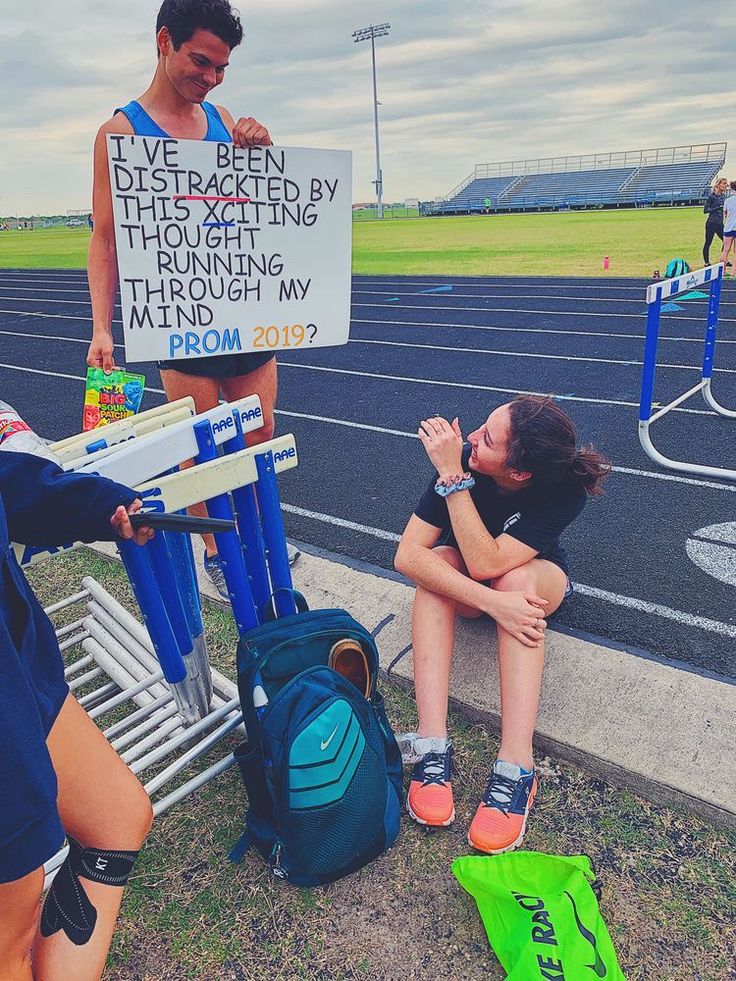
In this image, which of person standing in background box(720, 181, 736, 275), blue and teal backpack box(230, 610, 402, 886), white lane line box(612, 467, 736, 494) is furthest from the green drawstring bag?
person standing in background box(720, 181, 736, 275)

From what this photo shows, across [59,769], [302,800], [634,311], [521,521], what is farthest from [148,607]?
[634,311]

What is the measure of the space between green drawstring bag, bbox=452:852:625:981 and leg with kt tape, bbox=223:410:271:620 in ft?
3.11

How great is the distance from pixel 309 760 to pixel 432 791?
488mm

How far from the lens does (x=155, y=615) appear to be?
75.1 inches

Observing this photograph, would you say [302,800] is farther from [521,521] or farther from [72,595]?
[72,595]

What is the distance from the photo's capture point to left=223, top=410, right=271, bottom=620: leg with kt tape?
6.83 feet

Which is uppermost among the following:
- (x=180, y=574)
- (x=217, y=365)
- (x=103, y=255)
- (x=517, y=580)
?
(x=103, y=255)

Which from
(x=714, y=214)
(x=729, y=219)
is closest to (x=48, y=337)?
(x=729, y=219)

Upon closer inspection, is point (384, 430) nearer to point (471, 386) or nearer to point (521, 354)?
point (471, 386)

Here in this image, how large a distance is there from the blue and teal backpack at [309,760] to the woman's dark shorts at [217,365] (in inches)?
49.6

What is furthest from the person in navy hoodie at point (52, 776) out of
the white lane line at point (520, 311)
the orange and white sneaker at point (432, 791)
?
the white lane line at point (520, 311)

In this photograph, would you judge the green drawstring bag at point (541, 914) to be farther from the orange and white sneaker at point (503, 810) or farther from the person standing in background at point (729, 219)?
the person standing in background at point (729, 219)

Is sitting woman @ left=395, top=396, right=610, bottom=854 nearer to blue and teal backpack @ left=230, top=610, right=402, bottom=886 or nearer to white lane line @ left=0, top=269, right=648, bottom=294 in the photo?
blue and teal backpack @ left=230, top=610, right=402, bottom=886

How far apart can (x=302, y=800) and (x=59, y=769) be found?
581 millimetres
